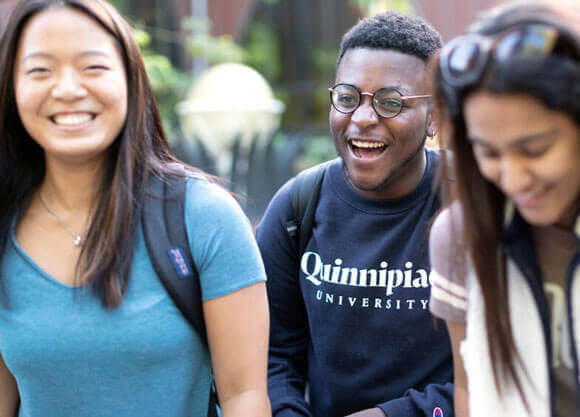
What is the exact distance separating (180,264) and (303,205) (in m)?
0.70

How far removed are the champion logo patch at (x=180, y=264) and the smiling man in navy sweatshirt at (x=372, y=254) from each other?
2.01 ft

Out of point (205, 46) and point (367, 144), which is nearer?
point (367, 144)

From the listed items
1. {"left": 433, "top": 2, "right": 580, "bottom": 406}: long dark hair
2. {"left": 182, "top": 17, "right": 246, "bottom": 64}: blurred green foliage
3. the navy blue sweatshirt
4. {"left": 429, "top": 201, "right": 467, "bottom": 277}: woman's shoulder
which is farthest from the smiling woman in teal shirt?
{"left": 182, "top": 17, "right": 246, "bottom": 64}: blurred green foliage

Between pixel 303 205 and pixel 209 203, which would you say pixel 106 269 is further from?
pixel 303 205

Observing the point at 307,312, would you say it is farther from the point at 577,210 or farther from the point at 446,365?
the point at 577,210

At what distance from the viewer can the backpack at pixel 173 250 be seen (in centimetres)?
211

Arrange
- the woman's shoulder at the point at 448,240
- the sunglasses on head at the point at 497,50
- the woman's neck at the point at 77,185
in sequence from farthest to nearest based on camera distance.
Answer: the woman's neck at the point at 77,185 → the woman's shoulder at the point at 448,240 → the sunglasses on head at the point at 497,50

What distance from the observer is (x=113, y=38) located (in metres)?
2.20

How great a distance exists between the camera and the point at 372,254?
2.51m

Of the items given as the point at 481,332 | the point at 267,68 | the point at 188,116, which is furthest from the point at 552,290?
the point at 267,68

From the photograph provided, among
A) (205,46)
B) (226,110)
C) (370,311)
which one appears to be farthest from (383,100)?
(205,46)

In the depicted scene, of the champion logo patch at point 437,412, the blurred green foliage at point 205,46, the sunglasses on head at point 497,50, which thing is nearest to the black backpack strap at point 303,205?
the champion logo patch at point 437,412

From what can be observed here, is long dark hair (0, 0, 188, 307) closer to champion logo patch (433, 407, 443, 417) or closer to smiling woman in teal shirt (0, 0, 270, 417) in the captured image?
smiling woman in teal shirt (0, 0, 270, 417)

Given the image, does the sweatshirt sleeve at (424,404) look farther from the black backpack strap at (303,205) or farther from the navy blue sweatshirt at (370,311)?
the black backpack strap at (303,205)
